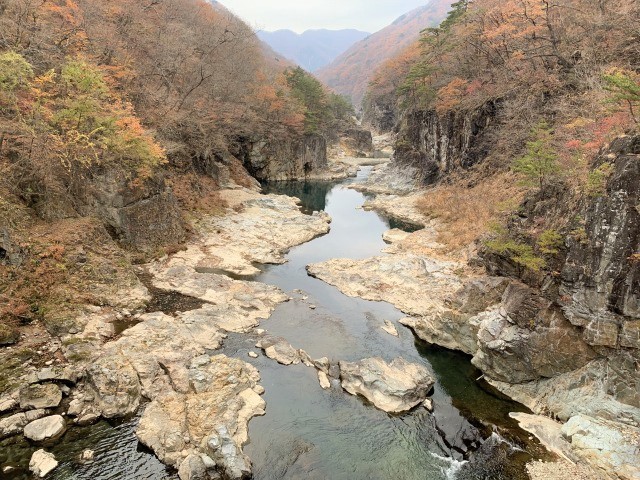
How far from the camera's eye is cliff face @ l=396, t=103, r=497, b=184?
34.3m

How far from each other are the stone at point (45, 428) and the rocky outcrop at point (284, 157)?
40746 millimetres

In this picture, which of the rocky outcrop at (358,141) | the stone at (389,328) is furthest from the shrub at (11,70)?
the rocky outcrop at (358,141)

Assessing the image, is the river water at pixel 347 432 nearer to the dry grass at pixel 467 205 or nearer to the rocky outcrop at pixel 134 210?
the rocky outcrop at pixel 134 210

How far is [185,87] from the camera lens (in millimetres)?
36562

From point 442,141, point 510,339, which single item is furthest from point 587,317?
point 442,141

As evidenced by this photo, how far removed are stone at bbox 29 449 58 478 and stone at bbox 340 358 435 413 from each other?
7932mm

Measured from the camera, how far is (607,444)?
1008 cm

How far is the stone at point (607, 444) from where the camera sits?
9602 millimetres

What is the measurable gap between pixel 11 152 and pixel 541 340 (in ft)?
70.9

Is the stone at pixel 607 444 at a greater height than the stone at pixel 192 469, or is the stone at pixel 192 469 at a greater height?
the stone at pixel 192 469

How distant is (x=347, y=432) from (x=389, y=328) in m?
6.39

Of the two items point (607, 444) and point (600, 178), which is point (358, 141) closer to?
point (600, 178)

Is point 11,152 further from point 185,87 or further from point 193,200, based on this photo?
point 185,87

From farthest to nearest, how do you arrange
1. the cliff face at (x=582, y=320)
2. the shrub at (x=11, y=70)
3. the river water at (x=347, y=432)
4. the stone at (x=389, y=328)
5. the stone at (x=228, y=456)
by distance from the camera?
1. the stone at (x=389, y=328)
2. the shrub at (x=11, y=70)
3. the cliff face at (x=582, y=320)
4. the river water at (x=347, y=432)
5. the stone at (x=228, y=456)
